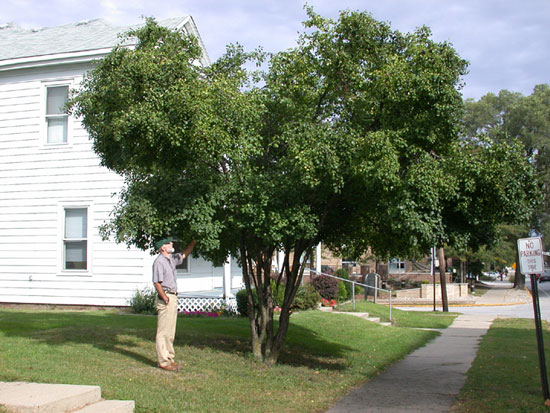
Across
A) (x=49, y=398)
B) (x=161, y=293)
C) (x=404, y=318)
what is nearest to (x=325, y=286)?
(x=404, y=318)

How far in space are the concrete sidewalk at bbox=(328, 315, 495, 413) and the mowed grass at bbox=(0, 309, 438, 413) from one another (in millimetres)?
275

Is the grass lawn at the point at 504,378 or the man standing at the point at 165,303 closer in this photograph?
the grass lawn at the point at 504,378

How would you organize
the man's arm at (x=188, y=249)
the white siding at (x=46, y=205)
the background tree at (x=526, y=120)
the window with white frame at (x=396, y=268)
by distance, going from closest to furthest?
the man's arm at (x=188, y=249) → the white siding at (x=46, y=205) → the background tree at (x=526, y=120) → the window with white frame at (x=396, y=268)

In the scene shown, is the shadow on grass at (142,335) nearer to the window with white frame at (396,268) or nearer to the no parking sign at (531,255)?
the no parking sign at (531,255)

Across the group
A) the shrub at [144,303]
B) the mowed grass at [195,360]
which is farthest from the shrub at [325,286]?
the shrub at [144,303]

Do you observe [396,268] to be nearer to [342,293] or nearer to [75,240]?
[342,293]

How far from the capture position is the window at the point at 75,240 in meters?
17.0

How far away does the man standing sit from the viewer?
849 centimetres

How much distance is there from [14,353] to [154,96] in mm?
4313

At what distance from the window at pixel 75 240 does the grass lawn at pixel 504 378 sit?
10721 mm

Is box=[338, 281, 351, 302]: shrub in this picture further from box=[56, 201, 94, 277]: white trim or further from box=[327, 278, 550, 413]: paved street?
box=[56, 201, 94, 277]: white trim

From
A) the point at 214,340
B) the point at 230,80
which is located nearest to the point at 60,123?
the point at 214,340

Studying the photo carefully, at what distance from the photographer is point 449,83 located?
8.51 meters

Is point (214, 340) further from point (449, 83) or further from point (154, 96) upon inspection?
point (449, 83)
